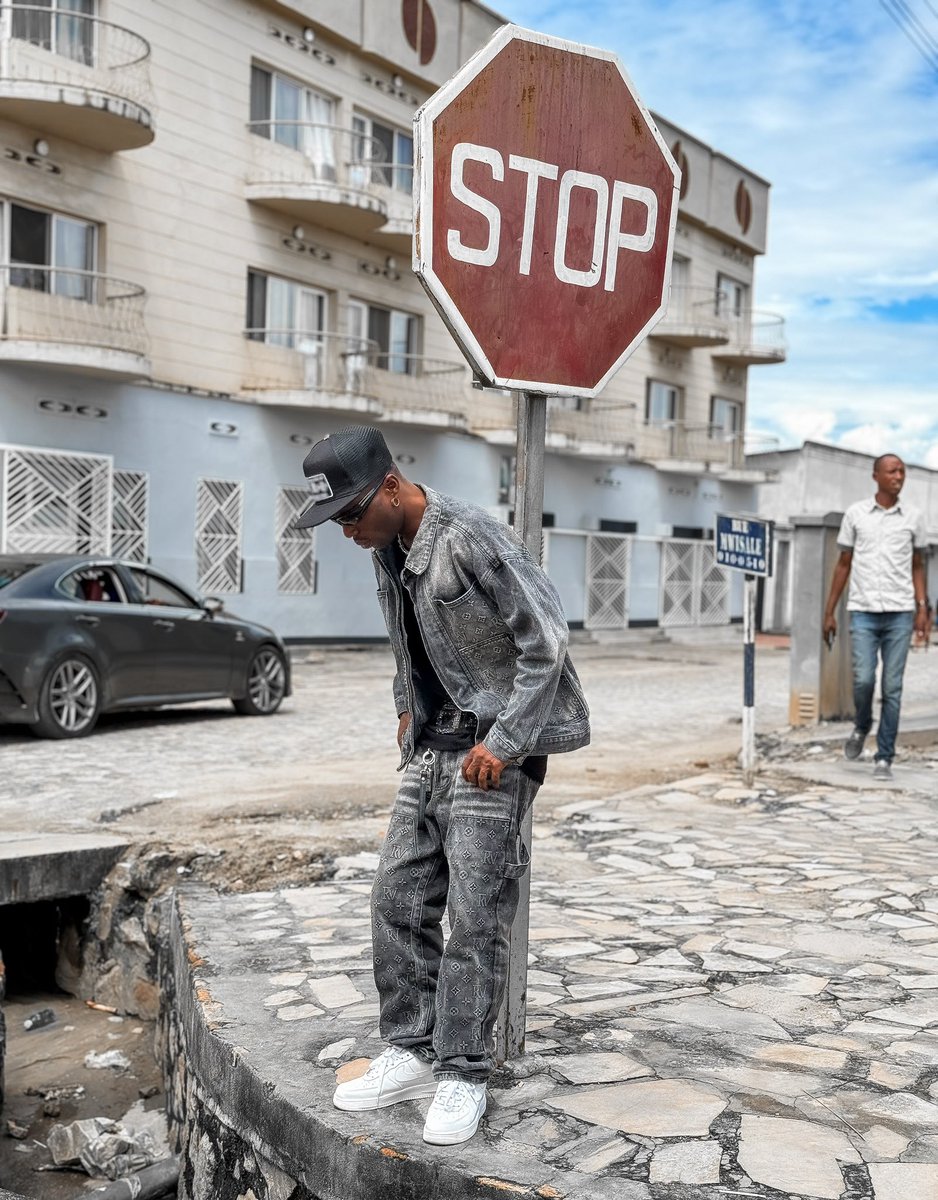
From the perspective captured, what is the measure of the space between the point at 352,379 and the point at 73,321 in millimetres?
5827

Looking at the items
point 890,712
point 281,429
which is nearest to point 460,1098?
point 890,712

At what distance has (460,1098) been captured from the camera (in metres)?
3.22

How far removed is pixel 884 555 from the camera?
8.91m

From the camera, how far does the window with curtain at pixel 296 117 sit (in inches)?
856

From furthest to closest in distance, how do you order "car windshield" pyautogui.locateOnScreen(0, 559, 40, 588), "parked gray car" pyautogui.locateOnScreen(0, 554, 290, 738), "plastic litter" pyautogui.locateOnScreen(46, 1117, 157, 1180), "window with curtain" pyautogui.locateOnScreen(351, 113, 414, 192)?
"window with curtain" pyautogui.locateOnScreen(351, 113, 414, 192) → "car windshield" pyautogui.locateOnScreen(0, 559, 40, 588) → "parked gray car" pyautogui.locateOnScreen(0, 554, 290, 738) → "plastic litter" pyautogui.locateOnScreen(46, 1117, 157, 1180)

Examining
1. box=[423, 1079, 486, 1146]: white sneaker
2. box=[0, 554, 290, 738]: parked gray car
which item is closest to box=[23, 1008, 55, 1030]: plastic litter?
box=[423, 1079, 486, 1146]: white sneaker

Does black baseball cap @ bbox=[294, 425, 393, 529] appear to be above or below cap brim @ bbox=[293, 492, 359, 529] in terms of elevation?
above

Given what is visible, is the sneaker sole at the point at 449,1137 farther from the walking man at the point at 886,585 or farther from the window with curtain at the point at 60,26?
the window with curtain at the point at 60,26

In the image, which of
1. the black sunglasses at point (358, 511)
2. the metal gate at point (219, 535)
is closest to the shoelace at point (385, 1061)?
the black sunglasses at point (358, 511)

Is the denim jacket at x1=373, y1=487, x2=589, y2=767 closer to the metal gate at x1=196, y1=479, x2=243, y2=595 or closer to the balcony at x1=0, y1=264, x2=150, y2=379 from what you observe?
the balcony at x1=0, y1=264, x2=150, y2=379

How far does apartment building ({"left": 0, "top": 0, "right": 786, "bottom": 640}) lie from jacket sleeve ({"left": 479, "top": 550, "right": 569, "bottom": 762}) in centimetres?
1539

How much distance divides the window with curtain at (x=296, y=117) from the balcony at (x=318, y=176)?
2 centimetres

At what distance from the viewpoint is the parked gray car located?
10.8m

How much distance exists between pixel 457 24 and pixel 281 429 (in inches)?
346
